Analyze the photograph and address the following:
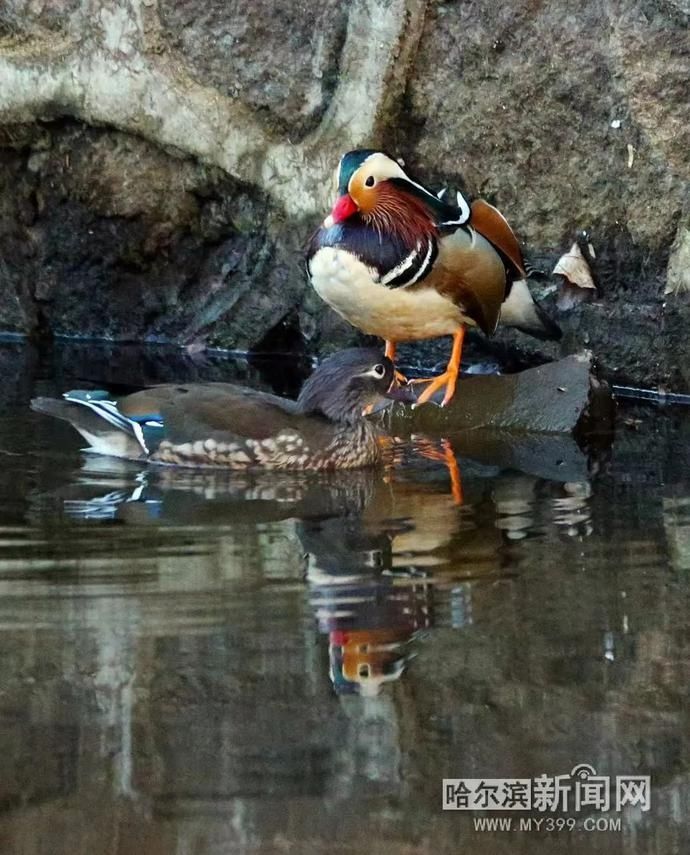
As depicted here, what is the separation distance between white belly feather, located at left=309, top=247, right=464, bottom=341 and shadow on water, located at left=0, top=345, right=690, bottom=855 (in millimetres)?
949

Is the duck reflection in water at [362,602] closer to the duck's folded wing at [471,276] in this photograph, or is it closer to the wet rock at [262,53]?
the duck's folded wing at [471,276]

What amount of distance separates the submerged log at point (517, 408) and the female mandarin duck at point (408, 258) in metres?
0.07

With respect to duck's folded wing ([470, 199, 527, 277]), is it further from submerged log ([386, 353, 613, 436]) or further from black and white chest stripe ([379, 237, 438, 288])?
submerged log ([386, 353, 613, 436])

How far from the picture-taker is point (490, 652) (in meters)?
3.35

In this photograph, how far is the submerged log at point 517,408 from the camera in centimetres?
611

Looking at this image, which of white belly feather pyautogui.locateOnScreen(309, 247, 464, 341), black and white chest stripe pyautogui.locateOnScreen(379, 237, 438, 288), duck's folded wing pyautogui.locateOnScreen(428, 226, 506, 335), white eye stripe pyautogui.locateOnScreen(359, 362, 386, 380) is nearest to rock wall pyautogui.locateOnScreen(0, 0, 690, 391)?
duck's folded wing pyautogui.locateOnScreen(428, 226, 506, 335)

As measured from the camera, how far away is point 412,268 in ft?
19.3

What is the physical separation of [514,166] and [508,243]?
765 mm

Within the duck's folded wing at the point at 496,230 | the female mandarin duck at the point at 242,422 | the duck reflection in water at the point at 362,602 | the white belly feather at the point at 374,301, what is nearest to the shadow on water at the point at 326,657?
the duck reflection in water at the point at 362,602

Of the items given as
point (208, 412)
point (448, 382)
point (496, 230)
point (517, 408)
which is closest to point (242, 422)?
point (208, 412)

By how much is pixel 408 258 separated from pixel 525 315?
84 cm

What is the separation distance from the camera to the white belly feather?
5.82 m

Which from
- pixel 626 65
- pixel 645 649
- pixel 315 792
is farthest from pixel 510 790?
pixel 626 65

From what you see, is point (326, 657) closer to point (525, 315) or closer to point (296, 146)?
point (525, 315)
